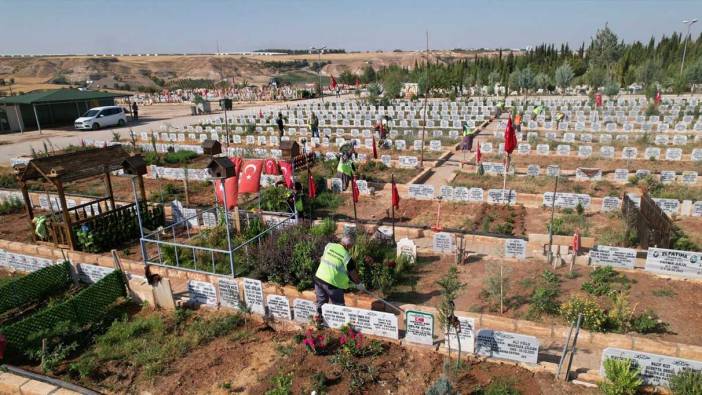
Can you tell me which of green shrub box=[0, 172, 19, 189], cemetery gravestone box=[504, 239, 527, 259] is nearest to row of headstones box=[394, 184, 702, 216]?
cemetery gravestone box=[504, 239, 527, 259]

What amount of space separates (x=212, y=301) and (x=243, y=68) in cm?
10777

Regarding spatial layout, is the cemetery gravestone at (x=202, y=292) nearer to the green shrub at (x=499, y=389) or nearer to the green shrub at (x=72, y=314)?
the green shrub at (x=72, y=314)

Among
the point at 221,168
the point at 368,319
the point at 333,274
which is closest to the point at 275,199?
the point at 221,168

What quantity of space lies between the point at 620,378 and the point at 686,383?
630 millimetres

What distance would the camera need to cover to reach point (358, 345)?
6.27 metres

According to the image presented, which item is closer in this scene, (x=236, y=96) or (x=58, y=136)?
(x=58, y=136)

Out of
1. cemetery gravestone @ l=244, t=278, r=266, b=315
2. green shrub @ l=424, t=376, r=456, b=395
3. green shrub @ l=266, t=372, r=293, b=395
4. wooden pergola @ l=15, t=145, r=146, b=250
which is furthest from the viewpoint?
wooden pergola @ l=15, t=145, r=146, b=250

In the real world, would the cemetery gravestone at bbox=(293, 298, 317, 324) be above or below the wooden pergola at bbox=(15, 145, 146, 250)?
below

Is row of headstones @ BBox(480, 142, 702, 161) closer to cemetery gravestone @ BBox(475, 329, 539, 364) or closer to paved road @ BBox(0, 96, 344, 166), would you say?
cemetery gravestone @ BBox(475, 329, 539, 364)

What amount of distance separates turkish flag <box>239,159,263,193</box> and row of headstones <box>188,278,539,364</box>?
8.60 feet

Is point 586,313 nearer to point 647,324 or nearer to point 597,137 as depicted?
point 647,324

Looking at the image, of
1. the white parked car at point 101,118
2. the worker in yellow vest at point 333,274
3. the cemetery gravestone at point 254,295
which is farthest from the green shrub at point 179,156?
the worker in yellow vest at point 333,274

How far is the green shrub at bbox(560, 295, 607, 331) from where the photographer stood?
20.7 feet

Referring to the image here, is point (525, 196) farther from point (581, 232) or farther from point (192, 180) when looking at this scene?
point (192, 180)
